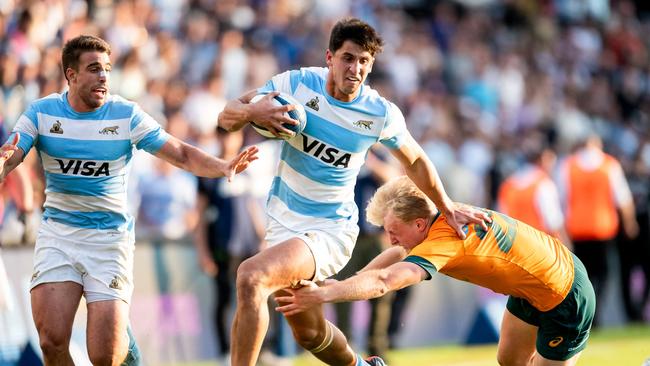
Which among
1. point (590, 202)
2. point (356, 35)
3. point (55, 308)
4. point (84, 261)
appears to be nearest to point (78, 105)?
point (84, 261)

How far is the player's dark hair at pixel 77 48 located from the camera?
25.8 feet

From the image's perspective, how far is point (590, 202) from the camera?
16.4m

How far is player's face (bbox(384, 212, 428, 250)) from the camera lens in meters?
7.61

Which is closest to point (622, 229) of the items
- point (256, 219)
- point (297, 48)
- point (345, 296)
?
point (297, 48)

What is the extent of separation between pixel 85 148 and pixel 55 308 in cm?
110

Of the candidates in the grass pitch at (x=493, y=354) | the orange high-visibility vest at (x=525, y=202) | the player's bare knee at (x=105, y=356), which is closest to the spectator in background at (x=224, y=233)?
the grass pitch at (x=493, y=354)

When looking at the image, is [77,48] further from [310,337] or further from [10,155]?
[310,337]

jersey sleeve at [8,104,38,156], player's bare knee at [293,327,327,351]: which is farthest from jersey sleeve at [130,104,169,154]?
player's bare knee at [293,327,327,351]

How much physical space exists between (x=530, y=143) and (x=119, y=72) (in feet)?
20.7

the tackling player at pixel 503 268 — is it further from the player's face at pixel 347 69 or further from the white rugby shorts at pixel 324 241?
the player's face at pixel 347 69

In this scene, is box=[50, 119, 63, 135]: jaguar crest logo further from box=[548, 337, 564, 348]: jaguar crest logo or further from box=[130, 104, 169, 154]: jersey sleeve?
box=[548, 337, 564, 348]: jaguar crest logo

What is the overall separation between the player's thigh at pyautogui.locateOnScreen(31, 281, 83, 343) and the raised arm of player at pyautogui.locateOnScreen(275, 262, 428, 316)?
64.4 inches

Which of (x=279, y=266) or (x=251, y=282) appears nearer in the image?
(x=251, y=282)

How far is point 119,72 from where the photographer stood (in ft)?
47.7
